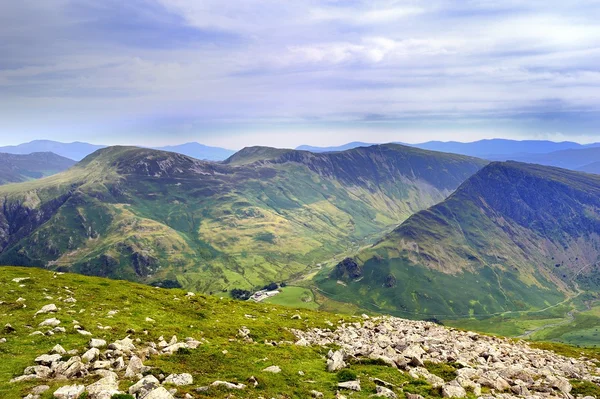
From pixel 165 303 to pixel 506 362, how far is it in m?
48.8

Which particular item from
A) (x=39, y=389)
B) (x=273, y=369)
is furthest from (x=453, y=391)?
(x=39, y=389)

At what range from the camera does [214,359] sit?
1315 inches

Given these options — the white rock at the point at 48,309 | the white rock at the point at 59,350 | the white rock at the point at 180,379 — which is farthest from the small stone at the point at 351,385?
the white rock at the point at 48,309

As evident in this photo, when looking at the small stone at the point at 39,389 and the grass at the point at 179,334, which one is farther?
the grass at the point at 179,334

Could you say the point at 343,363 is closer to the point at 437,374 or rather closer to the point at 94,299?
the point at 437,374

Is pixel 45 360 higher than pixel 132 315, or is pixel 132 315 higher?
→ pixel 45 360

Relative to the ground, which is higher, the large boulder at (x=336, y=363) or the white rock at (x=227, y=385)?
the white rock at (x=227, y=385)

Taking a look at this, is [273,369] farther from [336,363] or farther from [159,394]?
[159,394]

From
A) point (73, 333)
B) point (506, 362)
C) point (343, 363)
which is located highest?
point (73, 333)

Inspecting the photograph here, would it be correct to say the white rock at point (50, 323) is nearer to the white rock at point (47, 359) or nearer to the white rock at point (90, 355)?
the white rock at point (47, 359)

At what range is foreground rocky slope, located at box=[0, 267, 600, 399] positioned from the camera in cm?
2623

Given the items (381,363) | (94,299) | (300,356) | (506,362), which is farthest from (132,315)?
(506,362)

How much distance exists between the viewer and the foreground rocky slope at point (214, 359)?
2623 cm

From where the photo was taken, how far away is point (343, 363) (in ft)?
116
